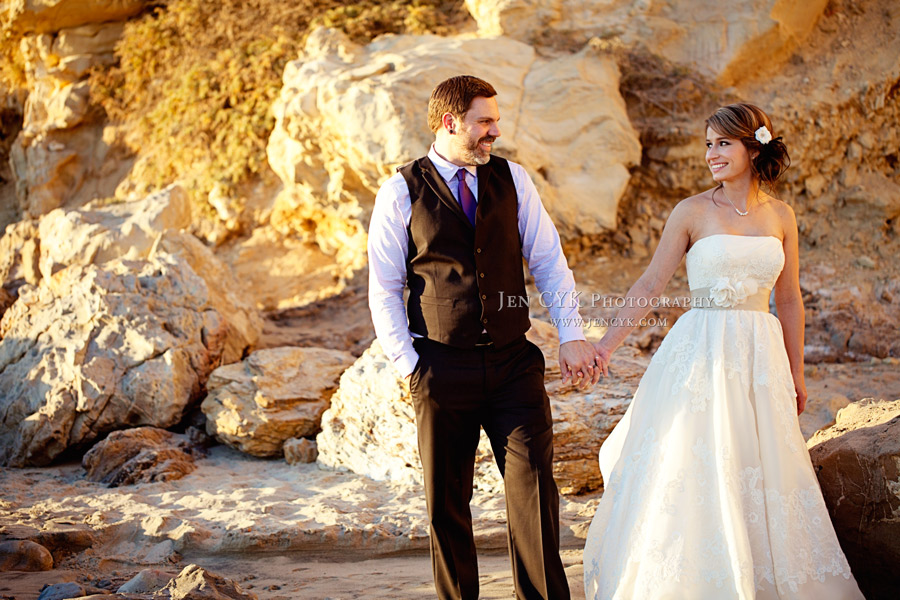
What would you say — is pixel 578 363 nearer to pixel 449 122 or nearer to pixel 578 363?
pixel 578 363

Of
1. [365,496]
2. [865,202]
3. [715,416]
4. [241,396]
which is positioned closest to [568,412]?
[365,496]

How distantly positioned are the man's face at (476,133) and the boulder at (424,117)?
4586 mm

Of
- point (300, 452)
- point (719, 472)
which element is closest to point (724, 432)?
point (719, 472)

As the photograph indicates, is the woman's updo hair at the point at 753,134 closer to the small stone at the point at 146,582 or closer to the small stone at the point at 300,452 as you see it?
the small stone at the point at 146,582

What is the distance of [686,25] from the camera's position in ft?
29.0

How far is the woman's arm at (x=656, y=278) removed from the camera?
318 cm

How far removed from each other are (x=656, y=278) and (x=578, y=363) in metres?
0.53

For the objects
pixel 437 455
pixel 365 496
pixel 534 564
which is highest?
pixel 437 455

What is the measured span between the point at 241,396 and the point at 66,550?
1940 mm

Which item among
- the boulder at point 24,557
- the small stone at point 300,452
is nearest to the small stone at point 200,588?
the boulder at point 24,557

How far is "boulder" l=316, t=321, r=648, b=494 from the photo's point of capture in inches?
187

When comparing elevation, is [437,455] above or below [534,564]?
above

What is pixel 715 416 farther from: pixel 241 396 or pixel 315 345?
pixel 315 345

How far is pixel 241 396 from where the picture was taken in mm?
5867
